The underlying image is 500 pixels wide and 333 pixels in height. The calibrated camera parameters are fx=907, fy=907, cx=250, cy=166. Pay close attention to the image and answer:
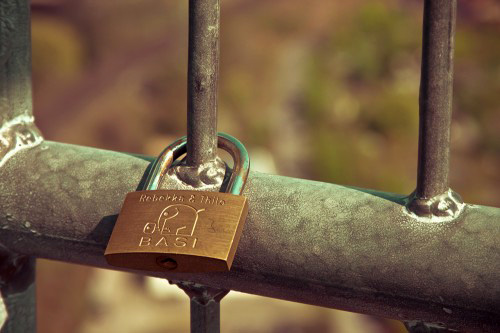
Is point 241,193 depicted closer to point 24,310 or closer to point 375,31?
point 24,310

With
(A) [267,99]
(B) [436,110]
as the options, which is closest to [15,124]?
(B) [436,110]

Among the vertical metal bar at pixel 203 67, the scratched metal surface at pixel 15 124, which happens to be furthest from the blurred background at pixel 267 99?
the vertical metal bar at pixel 203 67

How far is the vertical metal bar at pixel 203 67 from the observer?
1.78ft

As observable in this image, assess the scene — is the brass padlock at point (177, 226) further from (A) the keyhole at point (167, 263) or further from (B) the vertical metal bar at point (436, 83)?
(B) the vertical metal bar at point (436, 83)

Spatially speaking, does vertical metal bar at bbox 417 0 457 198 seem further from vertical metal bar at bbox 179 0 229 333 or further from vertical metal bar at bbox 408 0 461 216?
vertical metal bar at bbox 179 0 229 333

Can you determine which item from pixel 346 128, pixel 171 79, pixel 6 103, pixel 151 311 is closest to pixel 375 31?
pixel 346 128

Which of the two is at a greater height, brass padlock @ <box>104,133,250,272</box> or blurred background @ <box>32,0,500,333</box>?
brass padlock @ <box>104,133,250,272</box>

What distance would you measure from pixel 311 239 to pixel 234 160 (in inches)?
3.8

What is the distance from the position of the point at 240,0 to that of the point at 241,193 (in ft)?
26.7

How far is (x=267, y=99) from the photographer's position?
6777 mm

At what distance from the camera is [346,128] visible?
6.33m

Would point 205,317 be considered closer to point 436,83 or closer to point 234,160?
point 234,160

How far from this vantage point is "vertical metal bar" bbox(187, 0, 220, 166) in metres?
0.54

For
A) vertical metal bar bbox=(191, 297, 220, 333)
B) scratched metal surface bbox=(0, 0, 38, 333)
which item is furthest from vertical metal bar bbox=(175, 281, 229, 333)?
scratched metal surface bbox=(0, 0, 38, 333)
